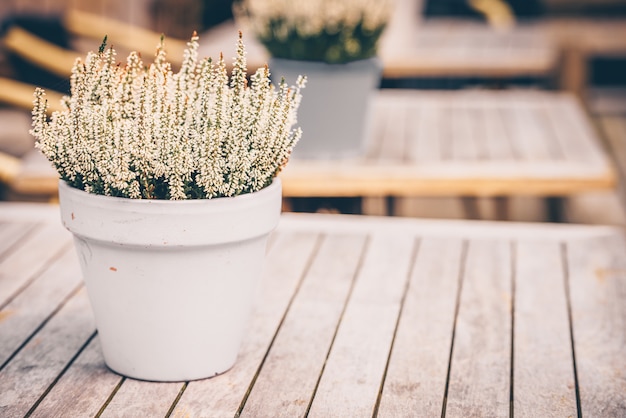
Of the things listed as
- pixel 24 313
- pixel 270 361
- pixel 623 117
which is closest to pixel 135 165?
pixel 270 361

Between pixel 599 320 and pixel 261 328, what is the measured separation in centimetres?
82

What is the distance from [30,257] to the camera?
2.56 m

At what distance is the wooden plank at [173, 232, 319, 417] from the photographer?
1.74 m

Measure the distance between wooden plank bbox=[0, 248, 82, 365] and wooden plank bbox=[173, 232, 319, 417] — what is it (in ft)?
1.52

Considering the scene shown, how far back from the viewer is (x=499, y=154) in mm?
3586

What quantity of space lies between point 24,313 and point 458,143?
2.13 meters

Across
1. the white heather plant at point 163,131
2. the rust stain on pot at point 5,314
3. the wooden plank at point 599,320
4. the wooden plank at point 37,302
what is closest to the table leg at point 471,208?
the wooden plank at point 599,320

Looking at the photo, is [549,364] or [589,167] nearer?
[549,364]

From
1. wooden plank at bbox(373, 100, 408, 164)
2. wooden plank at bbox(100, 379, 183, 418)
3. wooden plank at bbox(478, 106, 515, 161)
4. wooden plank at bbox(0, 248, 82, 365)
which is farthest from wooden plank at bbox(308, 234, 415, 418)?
wooden plank at bbox(478, 106, 515, 161)

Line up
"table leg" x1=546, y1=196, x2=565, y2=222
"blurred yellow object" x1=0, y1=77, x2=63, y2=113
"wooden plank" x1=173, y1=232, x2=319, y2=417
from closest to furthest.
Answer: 1. "wooden plank" x1=173, y1=232, x2=319, y2=417
2. "blurred yellow object" x1=0, y1=77, x2=63, y2=113
3. "table leg" x1=546, y1=196, x2=565, y2=222

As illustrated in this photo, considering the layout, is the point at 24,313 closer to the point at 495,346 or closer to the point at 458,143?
the point at 495,346

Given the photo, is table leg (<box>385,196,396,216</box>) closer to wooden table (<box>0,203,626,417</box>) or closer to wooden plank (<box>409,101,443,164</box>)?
wooden plank (<box>409,101,443,164</box>)

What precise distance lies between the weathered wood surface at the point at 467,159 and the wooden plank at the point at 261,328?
61 cm

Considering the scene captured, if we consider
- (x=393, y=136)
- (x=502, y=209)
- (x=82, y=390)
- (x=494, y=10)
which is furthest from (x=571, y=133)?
(x=494, y=10)
